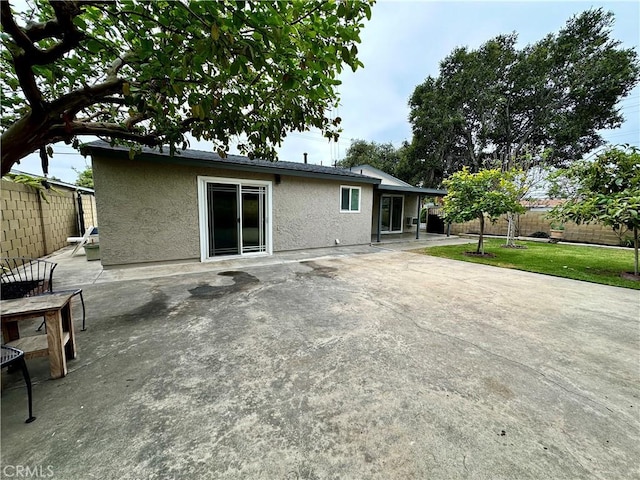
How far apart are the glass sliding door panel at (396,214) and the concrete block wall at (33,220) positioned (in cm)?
1394

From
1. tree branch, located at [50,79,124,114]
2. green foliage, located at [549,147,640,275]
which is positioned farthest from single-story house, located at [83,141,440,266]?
green foliage, located at [549,147,640,275]

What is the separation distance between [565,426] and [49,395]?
398cm

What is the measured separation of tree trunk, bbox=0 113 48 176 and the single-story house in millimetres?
2480

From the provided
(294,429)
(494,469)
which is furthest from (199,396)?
(494,469)

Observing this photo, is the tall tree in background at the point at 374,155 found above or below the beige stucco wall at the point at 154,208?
above

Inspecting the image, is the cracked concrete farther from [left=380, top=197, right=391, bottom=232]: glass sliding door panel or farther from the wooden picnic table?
[left=380, top=197, right=391, bottom=232]: glass sliding door panel

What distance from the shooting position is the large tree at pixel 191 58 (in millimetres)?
1942

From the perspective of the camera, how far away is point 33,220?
6633 millimetres

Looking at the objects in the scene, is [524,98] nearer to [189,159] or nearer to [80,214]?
[189,159]

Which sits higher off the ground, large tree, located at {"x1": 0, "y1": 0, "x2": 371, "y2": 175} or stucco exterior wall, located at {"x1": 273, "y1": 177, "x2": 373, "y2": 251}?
large tree, located at {"x1": 0, "y1": 0, "x2": 371, "y2": 175}

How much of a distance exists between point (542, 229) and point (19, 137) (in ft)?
63.5

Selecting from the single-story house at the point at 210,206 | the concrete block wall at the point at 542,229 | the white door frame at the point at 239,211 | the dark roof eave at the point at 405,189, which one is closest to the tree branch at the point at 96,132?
the single-story house at the point at 210,206

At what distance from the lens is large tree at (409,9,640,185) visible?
53.1ft

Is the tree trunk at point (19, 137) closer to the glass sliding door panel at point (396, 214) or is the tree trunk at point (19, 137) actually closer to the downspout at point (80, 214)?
the downspout at point (80, 214)
